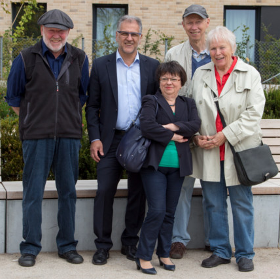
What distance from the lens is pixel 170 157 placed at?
13.3 ft

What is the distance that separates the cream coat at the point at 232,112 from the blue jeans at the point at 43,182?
1.15 metres

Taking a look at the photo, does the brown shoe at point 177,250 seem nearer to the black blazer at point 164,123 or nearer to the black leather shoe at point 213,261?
the black leather shoe at point 213,261

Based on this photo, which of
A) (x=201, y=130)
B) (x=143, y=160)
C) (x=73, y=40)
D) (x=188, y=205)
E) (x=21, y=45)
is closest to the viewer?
(x=143, y=160)

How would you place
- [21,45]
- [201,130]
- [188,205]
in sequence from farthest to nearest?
[21,45] → [188,205] → [201,130]

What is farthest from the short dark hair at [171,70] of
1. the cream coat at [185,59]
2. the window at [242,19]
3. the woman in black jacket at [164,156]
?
the window at [242,19]

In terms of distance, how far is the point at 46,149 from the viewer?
4.12 metres

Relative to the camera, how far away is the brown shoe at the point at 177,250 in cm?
452

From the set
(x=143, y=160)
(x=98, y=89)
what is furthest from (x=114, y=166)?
(x=98, y=89)

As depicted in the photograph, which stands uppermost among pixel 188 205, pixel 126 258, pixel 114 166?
pixel 114 166

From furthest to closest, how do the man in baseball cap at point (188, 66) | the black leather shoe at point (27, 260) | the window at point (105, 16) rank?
1. the window at point (105, 16)
2. the man in baseball cap at point (188, 66)
3. the black leather shoe at point (27, 260)

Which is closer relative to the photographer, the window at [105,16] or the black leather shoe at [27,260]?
the black leather shoe at [27,260]

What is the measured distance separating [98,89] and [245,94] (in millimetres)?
1297

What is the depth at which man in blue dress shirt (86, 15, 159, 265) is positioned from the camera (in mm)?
4297

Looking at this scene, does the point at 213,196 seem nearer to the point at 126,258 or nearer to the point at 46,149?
the point at 126,258
